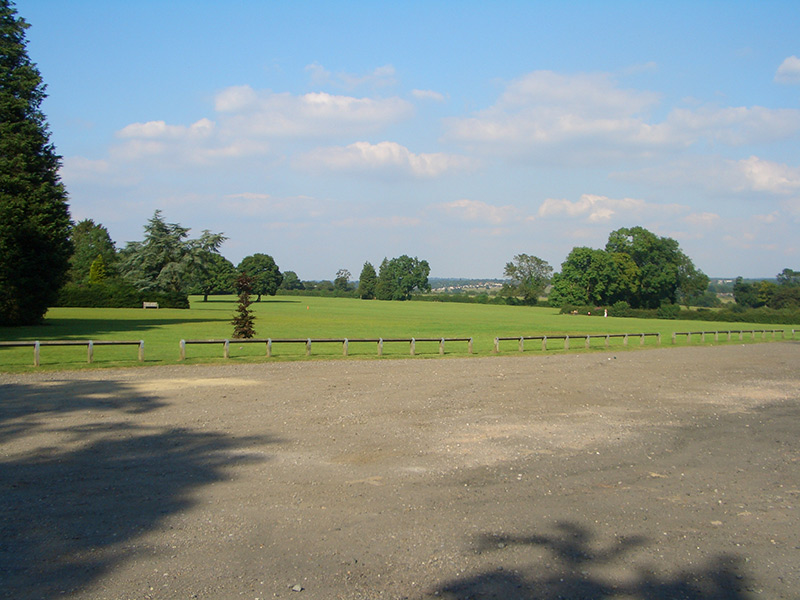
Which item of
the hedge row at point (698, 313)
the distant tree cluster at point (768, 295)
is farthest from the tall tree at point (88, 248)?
the distant tree cluster at point (768, 295)

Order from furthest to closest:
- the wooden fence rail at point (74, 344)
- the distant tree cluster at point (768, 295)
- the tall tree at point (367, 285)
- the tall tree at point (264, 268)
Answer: the tall tree at point (367, 285), the tall tree at point (264, 268), the distant tree cluster at point (768, 295), the wooden fence rail at point (74, 344)

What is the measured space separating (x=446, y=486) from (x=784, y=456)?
5781 millimetres

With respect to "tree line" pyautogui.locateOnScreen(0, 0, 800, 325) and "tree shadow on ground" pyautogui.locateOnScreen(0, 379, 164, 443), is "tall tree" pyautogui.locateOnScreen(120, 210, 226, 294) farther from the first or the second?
"tree shadow on ground" pyautogui.locateOnScreen(0, 379, 164, 443)

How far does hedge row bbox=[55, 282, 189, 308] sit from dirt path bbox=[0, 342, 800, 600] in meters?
62.6

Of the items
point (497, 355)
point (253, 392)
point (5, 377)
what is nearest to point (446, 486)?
point (253, 392)

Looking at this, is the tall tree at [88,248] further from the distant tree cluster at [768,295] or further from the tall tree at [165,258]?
the distant tree cluster at [768,295]

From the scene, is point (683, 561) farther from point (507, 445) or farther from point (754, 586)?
point (507, 445)

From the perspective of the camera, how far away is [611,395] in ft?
51.5

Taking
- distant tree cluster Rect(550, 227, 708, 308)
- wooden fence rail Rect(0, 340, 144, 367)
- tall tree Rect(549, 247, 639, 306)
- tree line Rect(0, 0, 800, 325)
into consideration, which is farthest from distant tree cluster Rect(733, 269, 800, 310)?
wooden fence rail Rect(0, 340, 144, 367)

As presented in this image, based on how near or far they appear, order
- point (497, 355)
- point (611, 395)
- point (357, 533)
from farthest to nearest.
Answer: point (497, 355), point (611, 395), point (357, 533)

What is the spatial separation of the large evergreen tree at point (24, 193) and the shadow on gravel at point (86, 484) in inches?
1109

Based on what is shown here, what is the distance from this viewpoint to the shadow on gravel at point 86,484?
5223 mm

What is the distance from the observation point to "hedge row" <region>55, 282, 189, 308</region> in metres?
70.8

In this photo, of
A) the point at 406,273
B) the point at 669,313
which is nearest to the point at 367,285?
the point at 406,273
